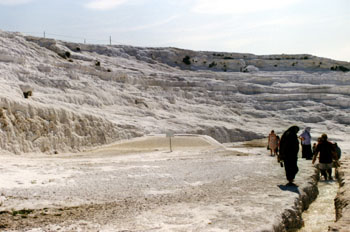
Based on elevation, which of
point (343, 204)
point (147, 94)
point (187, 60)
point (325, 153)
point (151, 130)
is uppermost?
point (187, 60)

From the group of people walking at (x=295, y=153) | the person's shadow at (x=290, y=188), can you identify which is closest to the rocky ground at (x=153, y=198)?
the person's shadow at (x=290, y=188)

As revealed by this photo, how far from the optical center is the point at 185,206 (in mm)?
7520

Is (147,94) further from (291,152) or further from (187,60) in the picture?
(291,152)

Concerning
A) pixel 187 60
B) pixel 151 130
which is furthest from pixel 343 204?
pixel 187 60

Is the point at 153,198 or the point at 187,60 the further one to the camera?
the point at 187,60

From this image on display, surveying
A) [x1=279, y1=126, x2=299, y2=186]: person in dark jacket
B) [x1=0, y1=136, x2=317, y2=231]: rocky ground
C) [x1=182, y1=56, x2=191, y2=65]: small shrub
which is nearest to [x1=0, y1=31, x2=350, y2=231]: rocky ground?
[x1=0, y1=136, x2=317, y2=231]: rocky ground

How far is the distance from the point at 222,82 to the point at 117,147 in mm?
20388

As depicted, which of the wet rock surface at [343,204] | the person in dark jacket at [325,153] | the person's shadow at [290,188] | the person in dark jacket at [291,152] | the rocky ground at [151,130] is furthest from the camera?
the person in dark jacket at [325,153]

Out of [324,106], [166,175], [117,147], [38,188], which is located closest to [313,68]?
[324,106]

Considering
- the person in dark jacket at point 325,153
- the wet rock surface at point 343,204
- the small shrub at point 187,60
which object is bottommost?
the wet rock surface at point 343,204

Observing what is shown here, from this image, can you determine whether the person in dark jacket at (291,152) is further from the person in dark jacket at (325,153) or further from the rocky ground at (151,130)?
the person in dark jacket at (325,153)

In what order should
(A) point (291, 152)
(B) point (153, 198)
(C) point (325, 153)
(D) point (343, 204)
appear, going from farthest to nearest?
(C) point (325, 153)
(A) point (291, 152)
(D) point (343, 204)
(B) point (153, 198)

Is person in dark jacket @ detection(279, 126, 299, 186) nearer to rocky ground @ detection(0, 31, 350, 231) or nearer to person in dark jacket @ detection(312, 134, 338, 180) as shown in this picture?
rocky ground @ detection(0, 31, 350, 231)

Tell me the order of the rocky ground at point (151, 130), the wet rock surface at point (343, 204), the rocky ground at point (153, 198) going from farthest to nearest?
the rocky ground at point (151, 130), the rocky ground at point (153, 198), the wet rock surface at point (343, 204)
